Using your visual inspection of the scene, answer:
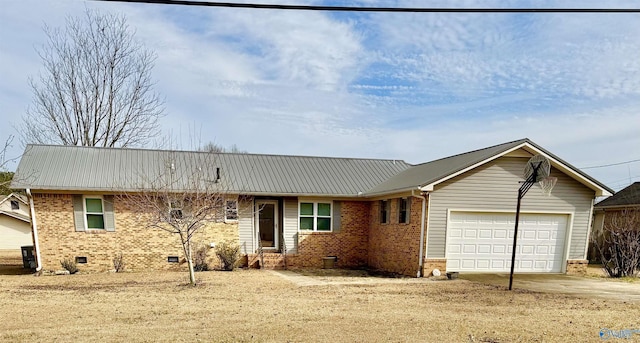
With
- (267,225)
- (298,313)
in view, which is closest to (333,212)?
(267,225)

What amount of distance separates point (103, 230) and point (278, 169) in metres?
7.31

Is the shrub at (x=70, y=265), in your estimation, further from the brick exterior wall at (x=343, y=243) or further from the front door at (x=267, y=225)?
the brick exterior wall at (x=343, y=243)

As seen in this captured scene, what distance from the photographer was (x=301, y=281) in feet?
34.7

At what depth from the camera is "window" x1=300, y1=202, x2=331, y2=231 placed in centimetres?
1415

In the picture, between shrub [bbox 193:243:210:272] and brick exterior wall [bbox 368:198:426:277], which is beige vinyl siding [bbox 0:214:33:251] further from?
brick exterior wall [bbox 368:198:426:277]

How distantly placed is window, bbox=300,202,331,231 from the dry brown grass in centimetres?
440

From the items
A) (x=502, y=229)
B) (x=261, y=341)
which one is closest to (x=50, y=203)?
(x=261, y=341)

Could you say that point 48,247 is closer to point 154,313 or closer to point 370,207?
point 154,313

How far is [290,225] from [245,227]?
187cm

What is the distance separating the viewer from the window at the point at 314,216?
1415 cm

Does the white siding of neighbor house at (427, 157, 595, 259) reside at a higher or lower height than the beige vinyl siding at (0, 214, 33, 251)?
higher

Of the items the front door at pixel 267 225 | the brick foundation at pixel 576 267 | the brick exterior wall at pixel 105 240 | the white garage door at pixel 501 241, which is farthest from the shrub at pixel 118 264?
the brick foundation at pixel 576 267

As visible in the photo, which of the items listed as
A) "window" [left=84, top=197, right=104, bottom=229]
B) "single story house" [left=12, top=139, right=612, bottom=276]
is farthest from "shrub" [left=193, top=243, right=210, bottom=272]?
"window" [left=84, top=197, right=104, bottom=229]

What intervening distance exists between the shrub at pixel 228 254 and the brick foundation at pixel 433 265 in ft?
23.3
